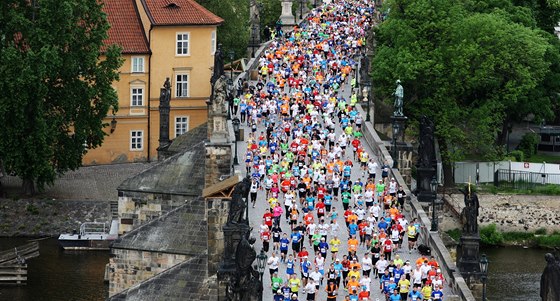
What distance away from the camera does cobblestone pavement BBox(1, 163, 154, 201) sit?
11988cm

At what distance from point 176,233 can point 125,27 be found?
43.3 meters

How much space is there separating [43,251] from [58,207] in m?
7.68

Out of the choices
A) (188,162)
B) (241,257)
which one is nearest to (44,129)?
(188,162)

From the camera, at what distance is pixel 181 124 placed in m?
134

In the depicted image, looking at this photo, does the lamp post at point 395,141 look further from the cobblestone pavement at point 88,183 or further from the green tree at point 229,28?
the green tree at point 229,28

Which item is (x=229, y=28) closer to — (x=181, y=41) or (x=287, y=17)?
(x=287, y=17)

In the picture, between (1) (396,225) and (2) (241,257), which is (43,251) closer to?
(1) (396,225)

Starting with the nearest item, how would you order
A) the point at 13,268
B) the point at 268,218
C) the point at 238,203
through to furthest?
1. the point at 238,203
2. the point at 268,218
3. the point at 13,268

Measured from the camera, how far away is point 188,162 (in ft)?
329

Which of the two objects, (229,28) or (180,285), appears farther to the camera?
(229,28)

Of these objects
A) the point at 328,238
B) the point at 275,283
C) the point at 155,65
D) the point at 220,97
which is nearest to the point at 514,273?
the point at 220,97

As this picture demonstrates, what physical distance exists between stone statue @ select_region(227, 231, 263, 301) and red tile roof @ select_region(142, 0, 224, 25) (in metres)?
64.8

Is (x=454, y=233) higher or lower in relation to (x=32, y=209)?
lower

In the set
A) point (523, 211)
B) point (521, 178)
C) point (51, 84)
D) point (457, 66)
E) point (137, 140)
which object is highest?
point (457, 66)
